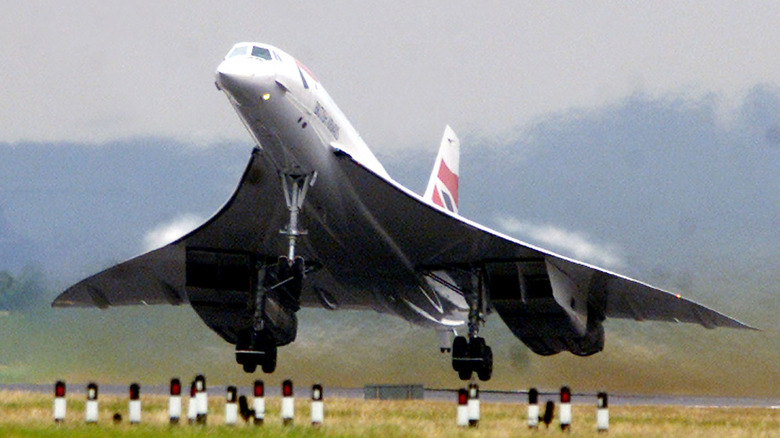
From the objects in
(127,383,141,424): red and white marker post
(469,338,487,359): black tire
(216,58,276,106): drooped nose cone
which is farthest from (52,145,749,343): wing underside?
(127,383,141,424): red and white marker post

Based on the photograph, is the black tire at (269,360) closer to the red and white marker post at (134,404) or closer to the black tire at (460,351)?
the black tire at (460,351)

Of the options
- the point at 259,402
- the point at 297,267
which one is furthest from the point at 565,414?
the point at 297,267

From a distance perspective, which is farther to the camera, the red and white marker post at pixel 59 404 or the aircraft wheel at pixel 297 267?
the aircraft wheel at pixel 297 267

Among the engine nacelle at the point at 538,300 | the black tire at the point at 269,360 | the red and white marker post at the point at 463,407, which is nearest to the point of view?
the red and white marker post at the point at 463,407

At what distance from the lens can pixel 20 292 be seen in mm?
24766

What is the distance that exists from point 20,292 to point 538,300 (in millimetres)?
12359

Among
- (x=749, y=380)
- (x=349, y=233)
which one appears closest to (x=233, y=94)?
(x=349, y=233)

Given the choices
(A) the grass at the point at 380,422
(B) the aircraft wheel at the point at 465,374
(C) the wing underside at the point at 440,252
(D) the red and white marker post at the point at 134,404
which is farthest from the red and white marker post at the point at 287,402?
(B) the aircraft wheel at the point at 465,374

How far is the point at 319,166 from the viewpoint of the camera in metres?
16.3

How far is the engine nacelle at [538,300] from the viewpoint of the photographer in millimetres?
17891

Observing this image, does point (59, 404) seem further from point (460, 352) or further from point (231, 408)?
point (460, 352)

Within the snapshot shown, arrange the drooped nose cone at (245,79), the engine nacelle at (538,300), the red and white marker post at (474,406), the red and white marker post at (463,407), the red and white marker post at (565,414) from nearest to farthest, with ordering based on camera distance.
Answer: the red and white marker post at (565,414) < the red and white marker post at (463,407) < the red and white marker post at (474,406) < the drooped nose cone at (245,79) < the engine nacelle at (538,300)

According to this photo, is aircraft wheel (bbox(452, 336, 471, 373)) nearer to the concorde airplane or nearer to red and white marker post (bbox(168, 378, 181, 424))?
the concorde airplane

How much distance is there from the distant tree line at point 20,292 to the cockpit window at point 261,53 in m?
11.9
